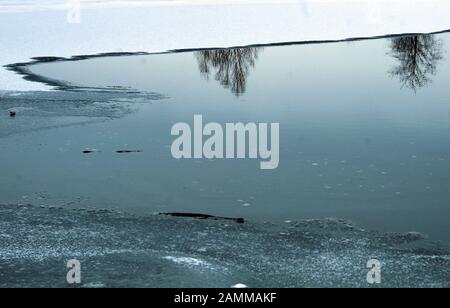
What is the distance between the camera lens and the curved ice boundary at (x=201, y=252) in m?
5.60

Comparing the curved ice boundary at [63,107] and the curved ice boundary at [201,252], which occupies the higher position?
the curved ice boundary at [63,107]

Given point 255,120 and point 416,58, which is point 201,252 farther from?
point 416,58

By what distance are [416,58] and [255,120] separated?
24.9 ft

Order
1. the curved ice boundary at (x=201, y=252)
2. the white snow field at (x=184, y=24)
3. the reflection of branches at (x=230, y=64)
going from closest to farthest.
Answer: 1. the curved ice boundary at (x=201, y=252)
2. the reflection of branches at (x=230, y=64)
3. the white snow field at (x=184, y=24)

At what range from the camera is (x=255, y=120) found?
35.9 feet

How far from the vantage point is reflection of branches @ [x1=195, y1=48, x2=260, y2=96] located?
14.5 meters

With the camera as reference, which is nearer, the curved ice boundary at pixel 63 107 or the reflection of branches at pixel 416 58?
the curved ice boundary at pixel 63 107

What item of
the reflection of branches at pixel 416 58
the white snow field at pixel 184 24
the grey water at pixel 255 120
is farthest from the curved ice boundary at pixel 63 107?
the reflection of branches at pixel 416 58

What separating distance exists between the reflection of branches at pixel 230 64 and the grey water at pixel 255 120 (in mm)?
53

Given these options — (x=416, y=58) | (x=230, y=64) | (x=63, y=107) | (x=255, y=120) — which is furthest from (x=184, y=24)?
(x=255, y=120)

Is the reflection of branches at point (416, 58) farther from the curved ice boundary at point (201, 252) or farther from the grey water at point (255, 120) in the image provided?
the curved ice boundary at point (201, 252)

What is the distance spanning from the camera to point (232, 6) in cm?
2894

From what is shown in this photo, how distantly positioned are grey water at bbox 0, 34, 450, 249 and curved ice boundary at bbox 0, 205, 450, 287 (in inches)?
14.0

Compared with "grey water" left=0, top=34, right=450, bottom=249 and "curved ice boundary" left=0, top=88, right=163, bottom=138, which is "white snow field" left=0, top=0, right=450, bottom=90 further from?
"grey water" left=0, top=34, right=450, bottom=249
